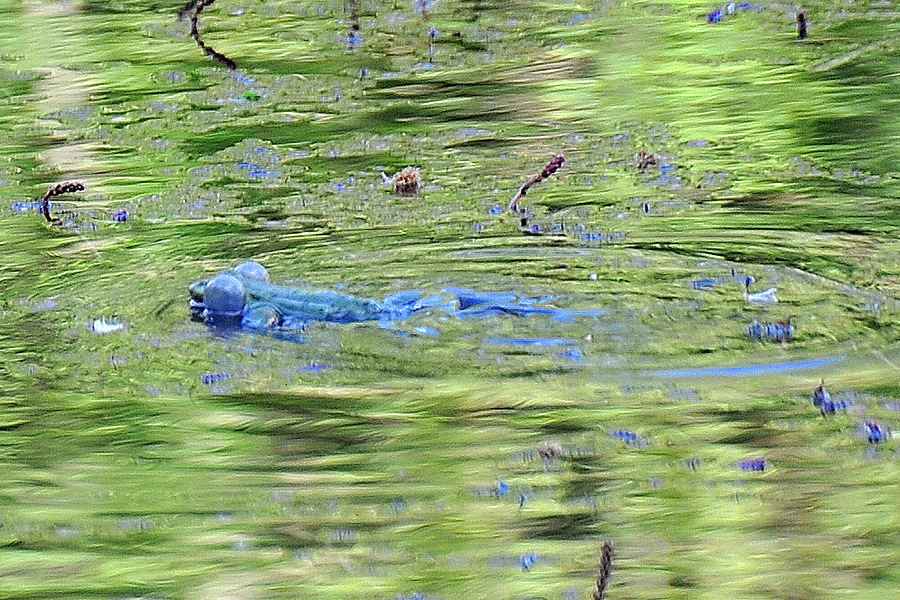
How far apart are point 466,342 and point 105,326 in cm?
100

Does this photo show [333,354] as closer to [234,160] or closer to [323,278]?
[323,278]

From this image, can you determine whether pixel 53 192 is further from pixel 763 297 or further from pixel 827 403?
pixel 827 403

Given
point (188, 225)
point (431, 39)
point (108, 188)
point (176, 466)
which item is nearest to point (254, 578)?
point (176, 466)

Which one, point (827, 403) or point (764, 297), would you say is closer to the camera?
point (827, 403)

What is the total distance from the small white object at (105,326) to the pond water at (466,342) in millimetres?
17

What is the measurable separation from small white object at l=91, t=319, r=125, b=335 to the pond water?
0.05 ft

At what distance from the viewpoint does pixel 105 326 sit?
4723 millimetres

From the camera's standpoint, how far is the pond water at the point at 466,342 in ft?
11.1

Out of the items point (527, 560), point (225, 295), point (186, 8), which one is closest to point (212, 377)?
point (225, 295)

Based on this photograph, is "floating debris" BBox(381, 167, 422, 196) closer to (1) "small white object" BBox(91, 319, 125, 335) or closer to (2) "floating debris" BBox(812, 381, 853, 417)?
(1) "small white object" BBox(91, 319, 125, 335)

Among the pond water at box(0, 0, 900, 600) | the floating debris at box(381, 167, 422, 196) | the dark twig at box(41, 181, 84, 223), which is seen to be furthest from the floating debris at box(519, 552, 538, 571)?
the dark twig at box(41, 181, 84, 223)

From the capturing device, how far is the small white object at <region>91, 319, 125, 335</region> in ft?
15.4

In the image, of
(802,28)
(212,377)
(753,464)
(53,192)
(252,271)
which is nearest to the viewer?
(753,464)

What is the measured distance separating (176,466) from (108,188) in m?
2.90
